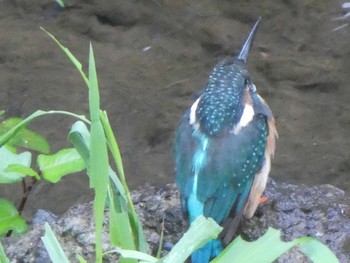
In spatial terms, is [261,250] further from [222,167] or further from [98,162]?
[222,167]

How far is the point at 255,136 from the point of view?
3.32 metres

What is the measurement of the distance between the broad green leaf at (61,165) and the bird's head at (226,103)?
57 centimetres

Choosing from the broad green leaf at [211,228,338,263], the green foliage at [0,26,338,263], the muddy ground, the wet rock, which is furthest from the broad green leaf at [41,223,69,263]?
the muddy ground

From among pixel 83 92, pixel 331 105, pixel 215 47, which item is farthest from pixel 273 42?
pixel 83 92

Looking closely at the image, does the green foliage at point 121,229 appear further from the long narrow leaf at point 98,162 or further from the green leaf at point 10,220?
the green leaf at point 10,220

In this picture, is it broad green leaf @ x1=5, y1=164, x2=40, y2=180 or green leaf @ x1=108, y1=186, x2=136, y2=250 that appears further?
broad green leaf @ x1=5, y1=164, x2=40, y2=180

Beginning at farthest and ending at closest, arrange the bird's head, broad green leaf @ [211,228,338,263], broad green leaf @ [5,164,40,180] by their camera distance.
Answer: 1. the bird's head
2. broad green leaf @ [5,164,40,180]
3. broad green leaf @ [211,228,338,263]

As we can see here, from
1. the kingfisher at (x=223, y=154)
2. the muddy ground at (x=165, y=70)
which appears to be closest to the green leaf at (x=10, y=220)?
the kingfisher at (x=223, y=154)

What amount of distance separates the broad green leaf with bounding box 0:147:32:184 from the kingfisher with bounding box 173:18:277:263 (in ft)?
1.87

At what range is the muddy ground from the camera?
4680 millimetres

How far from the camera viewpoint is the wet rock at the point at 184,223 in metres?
3.04

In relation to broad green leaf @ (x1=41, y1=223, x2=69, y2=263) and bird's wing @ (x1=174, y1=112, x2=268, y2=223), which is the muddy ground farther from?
broad green leaf @ (x1=41, y1=223, x2=69, y2=263)

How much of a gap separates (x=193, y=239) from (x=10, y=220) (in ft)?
3.31

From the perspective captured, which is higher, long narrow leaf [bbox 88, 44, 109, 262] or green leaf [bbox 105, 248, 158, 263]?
long narrow leaf [bbox 88, 44, 109, 262]
